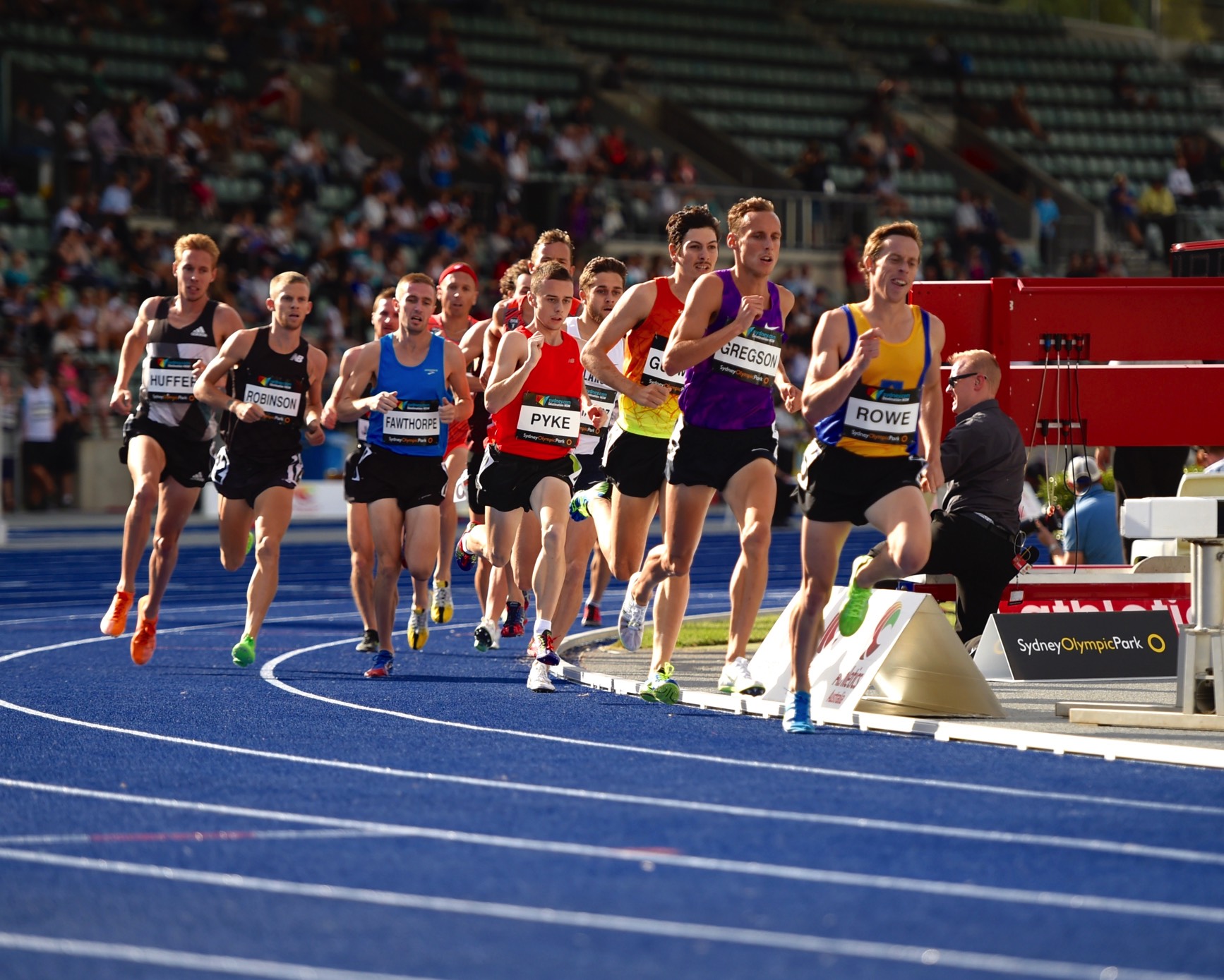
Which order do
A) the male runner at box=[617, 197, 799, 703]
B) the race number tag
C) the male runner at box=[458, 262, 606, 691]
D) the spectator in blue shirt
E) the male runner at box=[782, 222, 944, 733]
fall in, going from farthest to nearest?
the spectator in blue shirt, the race number tag, the male runner at box=[458, 262, 606, 691], the male runner at box=[617, 197, 799, 703], the male runner at box=[782, 222, 944, 733]

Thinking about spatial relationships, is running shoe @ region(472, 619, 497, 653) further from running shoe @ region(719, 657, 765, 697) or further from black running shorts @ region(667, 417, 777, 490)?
black running shorts @ region(667, 417, 777, 490)

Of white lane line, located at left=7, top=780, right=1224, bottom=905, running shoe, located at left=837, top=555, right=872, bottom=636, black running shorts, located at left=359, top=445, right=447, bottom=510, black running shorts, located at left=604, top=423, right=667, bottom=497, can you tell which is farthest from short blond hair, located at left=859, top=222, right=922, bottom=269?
white lane line, located at left=7, top=780, right=1224, bottom=905

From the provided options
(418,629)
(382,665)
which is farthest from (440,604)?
(382,665)

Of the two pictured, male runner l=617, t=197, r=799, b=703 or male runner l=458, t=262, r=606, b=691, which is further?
male runner l=458, t=262, r=606, b=691

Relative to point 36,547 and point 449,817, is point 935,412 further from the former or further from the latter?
point 36,547

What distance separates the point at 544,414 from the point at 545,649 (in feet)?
4.17

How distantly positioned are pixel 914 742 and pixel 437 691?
2612 millimetres

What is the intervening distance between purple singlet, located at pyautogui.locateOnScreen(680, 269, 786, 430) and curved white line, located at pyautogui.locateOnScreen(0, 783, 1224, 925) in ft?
10.1

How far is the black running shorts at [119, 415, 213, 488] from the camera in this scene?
10.2m

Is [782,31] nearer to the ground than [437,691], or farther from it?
farther from it

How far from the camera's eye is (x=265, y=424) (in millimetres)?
9875

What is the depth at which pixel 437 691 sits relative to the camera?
9.07m

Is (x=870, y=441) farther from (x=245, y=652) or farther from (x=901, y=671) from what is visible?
(x=245, y=652)

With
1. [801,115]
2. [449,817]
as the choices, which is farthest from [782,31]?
[449,817]
